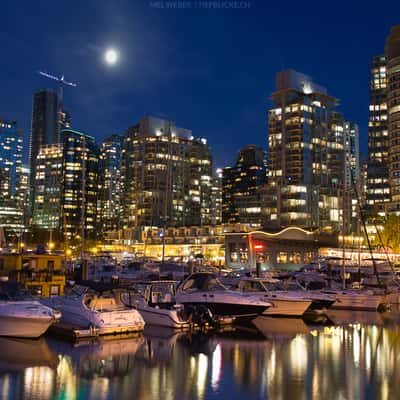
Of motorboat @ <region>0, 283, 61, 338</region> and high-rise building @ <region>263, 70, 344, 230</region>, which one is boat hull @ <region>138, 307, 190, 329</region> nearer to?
motorboat @ <region>0, 283, 61, 338</region>

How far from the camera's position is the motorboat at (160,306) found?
30.1 metres

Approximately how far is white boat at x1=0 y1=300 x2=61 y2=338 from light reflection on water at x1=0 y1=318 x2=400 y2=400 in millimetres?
586

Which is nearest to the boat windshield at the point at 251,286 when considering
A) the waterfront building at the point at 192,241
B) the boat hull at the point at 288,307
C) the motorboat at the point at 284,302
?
the motorboat at the point at 284,302

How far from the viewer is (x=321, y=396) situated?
1650cm

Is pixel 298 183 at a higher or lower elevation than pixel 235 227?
higher

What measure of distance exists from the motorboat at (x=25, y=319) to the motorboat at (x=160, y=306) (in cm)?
678

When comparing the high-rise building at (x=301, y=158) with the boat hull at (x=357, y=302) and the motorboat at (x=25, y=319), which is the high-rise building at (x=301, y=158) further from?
the motorboat at (x=25, y=319)

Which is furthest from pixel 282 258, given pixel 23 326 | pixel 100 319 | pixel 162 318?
pixel 23 326

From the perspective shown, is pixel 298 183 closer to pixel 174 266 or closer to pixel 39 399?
pixel 174 266

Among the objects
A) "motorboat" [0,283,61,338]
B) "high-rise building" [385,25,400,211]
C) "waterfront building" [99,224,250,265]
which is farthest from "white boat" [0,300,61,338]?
"high-rise building" [385,25,400,211]

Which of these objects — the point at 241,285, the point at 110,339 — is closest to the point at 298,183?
the point at 241,285

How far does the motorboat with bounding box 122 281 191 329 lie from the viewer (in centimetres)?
3013

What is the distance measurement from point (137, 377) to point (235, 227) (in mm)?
150368

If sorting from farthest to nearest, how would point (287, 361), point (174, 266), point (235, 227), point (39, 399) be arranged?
point (235, 227)
point (174, 266)
point (287, 361)
point (39, 399)
